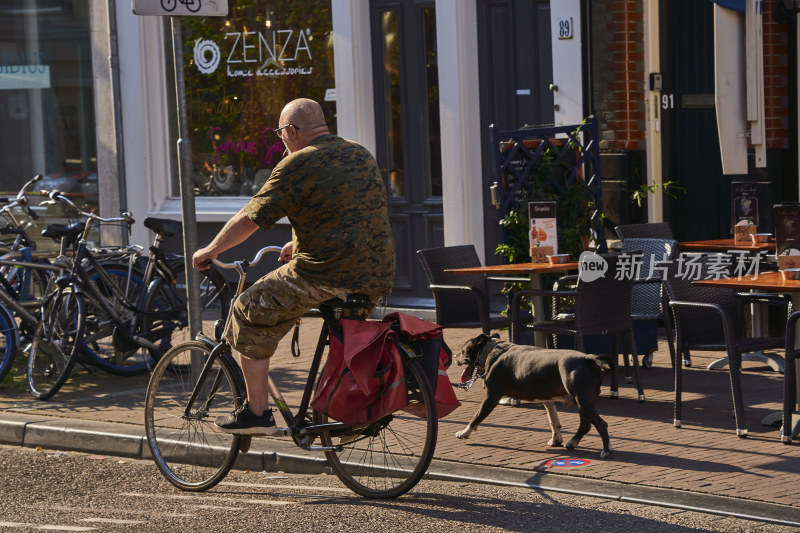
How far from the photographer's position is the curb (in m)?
5.47

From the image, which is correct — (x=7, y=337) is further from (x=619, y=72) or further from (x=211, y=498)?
(x=619, y=72)

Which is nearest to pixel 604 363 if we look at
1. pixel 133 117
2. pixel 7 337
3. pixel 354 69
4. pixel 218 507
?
pixel 218 507

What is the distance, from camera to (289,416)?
19.6 feet

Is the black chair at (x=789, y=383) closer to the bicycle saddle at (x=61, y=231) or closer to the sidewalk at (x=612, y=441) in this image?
the sidewalk at (x=612, y=441)

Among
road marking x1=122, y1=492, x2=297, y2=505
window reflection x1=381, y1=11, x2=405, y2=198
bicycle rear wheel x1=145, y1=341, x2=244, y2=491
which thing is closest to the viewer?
road marking x1=122, y1=492, x2=297, y2=505

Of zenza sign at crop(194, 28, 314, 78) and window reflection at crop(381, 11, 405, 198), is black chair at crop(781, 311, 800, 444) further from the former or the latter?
zenza sign at crop(194, 28, 314, 78)

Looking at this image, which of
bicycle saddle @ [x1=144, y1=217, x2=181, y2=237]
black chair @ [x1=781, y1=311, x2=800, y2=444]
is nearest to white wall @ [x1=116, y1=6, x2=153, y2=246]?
bicycle saddle @ [x1=144, y1=217, x2=181, y2=237]

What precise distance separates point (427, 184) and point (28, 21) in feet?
17.9

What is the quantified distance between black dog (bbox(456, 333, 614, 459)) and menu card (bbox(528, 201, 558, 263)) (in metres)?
1.23

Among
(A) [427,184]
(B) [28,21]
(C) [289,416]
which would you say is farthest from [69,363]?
(B) [28,21]

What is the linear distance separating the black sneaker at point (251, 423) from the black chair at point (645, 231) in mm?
4021

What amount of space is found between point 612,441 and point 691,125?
15.7ft

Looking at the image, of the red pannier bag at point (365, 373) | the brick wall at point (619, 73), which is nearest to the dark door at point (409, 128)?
the brick wall at point (619, 73)

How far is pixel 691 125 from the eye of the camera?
35.5 feet
